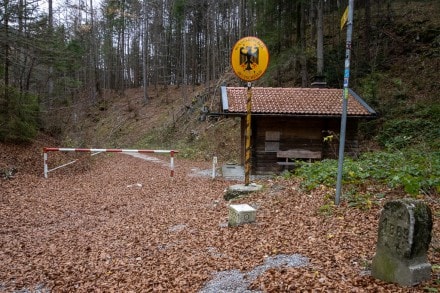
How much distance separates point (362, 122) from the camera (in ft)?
61.3

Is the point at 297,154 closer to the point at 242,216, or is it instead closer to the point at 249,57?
the point at 249,57

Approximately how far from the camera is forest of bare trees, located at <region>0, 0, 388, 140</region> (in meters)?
13.6

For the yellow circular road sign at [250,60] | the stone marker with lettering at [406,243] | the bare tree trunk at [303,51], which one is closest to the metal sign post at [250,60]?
the yellow circular road sign at [250,60]

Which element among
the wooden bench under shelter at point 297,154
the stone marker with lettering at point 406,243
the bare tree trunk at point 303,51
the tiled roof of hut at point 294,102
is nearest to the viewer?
the stone marker with lettering at point 406,243

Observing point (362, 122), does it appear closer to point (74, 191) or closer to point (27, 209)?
point (74, 191)

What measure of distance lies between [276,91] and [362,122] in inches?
256

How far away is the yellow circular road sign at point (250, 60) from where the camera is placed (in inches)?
324

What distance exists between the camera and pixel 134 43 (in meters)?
41.1

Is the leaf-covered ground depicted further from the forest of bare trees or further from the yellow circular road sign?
the forest of bare trees

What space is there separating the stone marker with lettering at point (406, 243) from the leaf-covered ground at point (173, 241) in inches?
5.0

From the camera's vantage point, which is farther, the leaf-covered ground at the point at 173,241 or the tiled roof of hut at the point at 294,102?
the tiled roof of hut at the point at 294,102

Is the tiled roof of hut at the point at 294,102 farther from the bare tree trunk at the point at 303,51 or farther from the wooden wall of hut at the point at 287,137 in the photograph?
the bare tree trunk at the point at 303,51

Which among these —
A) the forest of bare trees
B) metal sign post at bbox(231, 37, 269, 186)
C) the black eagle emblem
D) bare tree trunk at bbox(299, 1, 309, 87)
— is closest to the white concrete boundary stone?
metal sign post at bbox(231, 37, 269, 186)

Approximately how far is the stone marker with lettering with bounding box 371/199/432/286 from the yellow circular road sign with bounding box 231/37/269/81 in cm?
539
